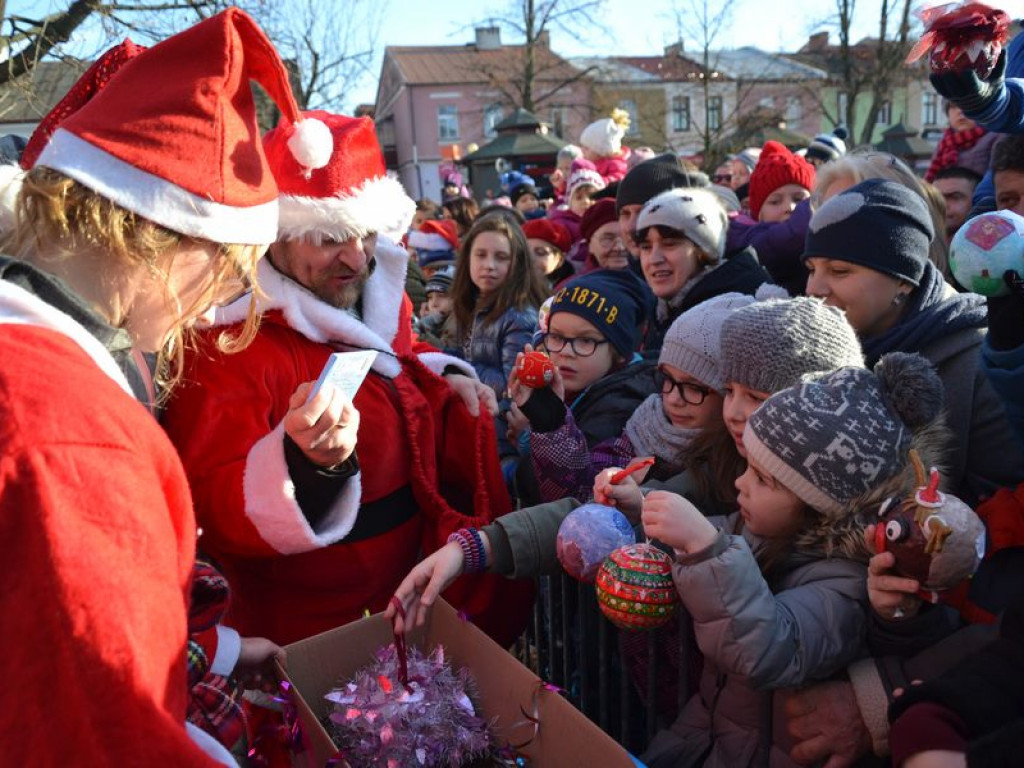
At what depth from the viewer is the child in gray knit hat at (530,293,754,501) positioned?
2.23 meters

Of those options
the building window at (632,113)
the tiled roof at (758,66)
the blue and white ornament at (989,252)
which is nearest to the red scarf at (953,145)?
the blue and white ornament at (989,252)

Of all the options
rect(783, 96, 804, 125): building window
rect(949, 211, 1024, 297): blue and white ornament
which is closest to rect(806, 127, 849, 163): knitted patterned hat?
Result: rect(949, 211, 1024, 297): blue and white ornament

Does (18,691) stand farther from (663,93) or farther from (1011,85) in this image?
(663,93)

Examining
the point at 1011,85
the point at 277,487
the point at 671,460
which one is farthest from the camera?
the point at 1011,85

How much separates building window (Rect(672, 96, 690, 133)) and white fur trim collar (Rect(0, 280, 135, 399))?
39919 mm

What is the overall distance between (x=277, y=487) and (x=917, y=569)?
1384mm

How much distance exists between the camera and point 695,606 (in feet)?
4.84

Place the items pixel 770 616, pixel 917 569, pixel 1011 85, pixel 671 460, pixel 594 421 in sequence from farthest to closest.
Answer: pixel 594 421
pixel 1011 85
pixel 671 460
pixel 770 616
pixel 917 569

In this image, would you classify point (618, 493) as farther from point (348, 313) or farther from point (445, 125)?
point (445, 125)

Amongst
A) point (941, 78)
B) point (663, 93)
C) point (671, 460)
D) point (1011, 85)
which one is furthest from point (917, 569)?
point (663, 93)

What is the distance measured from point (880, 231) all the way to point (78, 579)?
219 cm

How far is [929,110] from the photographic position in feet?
145

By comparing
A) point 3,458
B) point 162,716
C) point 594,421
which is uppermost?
point 3,458

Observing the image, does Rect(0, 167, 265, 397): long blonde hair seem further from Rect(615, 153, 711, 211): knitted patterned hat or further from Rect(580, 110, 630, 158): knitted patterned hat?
Rect(580, 110, 630, 158): knitted patterned hat
